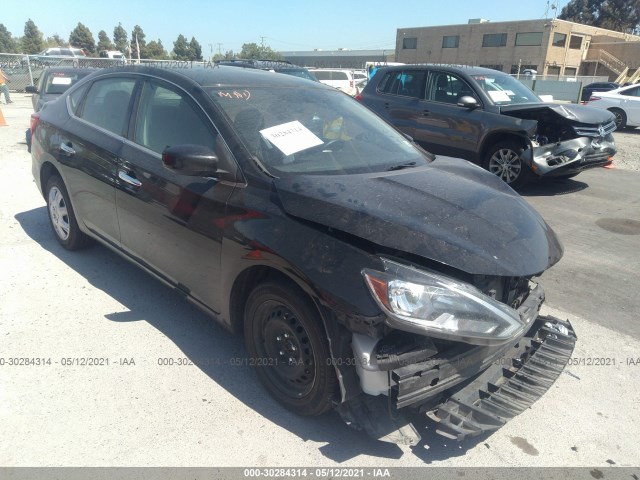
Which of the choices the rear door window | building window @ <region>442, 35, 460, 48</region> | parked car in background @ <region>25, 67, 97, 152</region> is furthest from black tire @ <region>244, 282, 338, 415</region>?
building window @ <region>442, 35, 460, 48</region>

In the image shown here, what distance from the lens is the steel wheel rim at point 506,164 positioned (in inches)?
300

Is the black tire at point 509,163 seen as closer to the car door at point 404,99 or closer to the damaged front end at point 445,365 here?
the car door at point 404,99

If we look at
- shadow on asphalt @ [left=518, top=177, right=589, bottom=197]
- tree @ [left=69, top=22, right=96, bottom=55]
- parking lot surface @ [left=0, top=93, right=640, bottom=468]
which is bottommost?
parking lot surface @ [left=0, top=93, right=640, bottom=468]

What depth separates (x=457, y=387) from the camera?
2.52 m

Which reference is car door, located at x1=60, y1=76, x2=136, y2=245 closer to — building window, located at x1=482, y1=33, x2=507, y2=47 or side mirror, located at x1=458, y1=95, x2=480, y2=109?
side mirror, located at x1=458, y1=95, x2=480, y2=109

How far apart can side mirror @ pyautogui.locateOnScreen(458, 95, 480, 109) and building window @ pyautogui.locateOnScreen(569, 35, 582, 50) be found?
53.3 meters

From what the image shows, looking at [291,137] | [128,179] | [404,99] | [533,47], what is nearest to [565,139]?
[404,99]

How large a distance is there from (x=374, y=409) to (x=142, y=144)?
239 cm

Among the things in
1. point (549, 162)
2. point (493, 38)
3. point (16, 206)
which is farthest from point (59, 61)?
point (493, 38)

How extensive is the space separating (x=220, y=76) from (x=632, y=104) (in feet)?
52.8

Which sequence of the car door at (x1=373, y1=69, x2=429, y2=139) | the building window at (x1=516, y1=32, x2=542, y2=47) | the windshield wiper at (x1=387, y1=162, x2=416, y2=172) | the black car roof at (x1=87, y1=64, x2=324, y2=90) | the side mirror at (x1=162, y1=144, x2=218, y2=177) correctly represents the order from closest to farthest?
the side mirror at (x1=162, y1=144, x2=218, y2=177) → the windshield wiper at (x1=387, y1=162, x2=416, y2=172) → the black car roof at (x1=87, y1=64, x2=324, y2=90) → the car door at (x1=373, y1=69, x2=429, y2=139) → the building window at (x1=516, y1=32, x2=542, y2=47)

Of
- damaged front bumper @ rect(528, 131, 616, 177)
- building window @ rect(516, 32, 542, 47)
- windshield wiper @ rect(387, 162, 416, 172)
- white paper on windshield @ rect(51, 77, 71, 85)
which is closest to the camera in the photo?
windshield wiper @ rect(387, 162, 416, 172)

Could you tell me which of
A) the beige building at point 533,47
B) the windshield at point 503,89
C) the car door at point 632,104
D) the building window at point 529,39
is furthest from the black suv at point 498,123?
the building window at point 529,39

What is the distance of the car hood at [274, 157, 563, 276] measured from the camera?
92.5 inches
